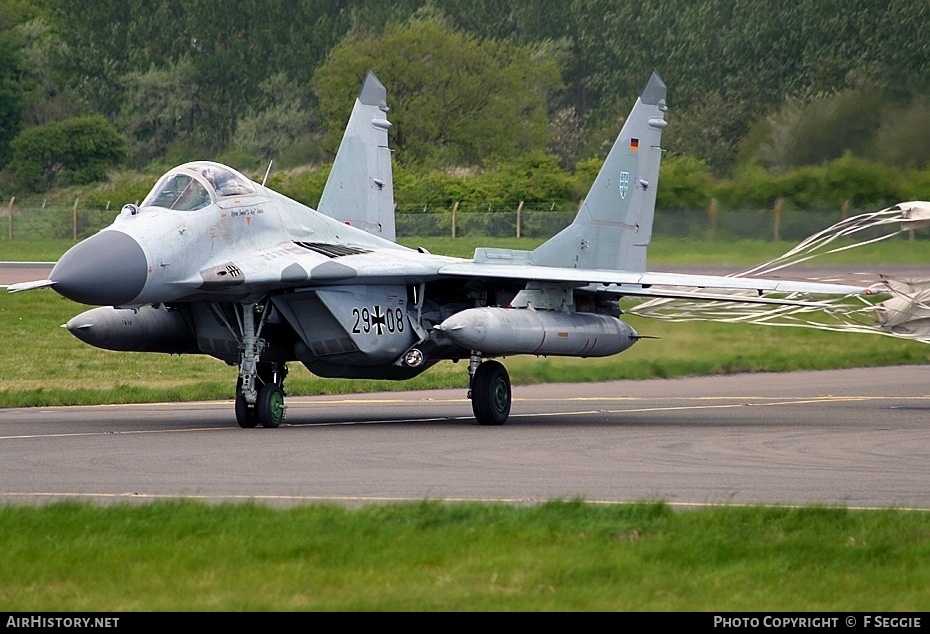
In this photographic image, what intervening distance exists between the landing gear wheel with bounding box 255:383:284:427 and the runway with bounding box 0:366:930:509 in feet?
0.49

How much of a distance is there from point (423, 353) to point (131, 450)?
15.0ft

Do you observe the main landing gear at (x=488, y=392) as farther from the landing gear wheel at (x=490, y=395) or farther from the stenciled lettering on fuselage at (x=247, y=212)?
the stenciled lettering on fuselage at (x=247, y=212)

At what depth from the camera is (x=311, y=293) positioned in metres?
16.2

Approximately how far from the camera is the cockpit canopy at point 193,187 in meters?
15.3

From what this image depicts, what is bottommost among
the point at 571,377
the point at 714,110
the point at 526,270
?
the point at 571,377

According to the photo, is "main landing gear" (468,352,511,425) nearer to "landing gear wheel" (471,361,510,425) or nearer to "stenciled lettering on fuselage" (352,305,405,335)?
"landing gear wheel" (471,361,510,425)

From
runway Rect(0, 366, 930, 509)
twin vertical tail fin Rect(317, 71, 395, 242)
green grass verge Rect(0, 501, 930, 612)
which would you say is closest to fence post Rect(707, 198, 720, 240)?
runway Rect(0, 366, 930, 509)

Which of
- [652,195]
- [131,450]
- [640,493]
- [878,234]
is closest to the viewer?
[640,493]

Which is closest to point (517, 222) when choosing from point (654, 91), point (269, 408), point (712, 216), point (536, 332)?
point (712, 216)

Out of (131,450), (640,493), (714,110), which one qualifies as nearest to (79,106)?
(714,110)

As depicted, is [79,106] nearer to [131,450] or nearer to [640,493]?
[131,450]

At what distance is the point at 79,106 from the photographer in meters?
59.9

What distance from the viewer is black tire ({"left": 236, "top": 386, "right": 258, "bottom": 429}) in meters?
16.0

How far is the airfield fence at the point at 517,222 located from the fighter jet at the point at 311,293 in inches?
290
